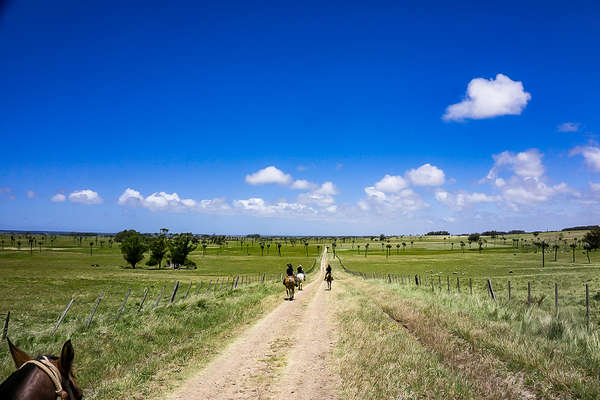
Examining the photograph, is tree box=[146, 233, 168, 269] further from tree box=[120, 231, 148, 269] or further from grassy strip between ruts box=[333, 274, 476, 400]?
grassy strip between ruts box=[333, 274, 476, 400]

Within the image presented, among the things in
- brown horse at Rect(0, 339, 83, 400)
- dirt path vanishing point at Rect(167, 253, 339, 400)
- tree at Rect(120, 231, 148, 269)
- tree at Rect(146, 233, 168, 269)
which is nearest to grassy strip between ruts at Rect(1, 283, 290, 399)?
dirt path vanishing point at Rect(167, 253, 339, 400)

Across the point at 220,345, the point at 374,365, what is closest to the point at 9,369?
the point at 220,345

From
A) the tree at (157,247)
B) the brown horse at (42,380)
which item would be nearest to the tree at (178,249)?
the tree at (157,247)

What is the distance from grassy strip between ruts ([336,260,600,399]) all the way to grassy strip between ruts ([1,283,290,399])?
7.30 m

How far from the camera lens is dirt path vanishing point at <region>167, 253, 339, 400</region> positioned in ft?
26.3

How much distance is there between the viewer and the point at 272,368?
383 inches

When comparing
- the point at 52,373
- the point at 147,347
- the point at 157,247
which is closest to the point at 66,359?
the point at 52,373

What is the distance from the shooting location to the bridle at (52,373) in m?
2.92

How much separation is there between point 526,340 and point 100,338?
1469cm

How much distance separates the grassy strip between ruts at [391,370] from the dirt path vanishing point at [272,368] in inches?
20.1

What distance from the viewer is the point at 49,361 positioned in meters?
3.08

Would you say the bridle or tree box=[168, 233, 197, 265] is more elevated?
the bridle

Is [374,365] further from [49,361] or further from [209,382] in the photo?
[49,361]

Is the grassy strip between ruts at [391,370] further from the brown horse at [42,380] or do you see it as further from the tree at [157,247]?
the tree at [157,247]
